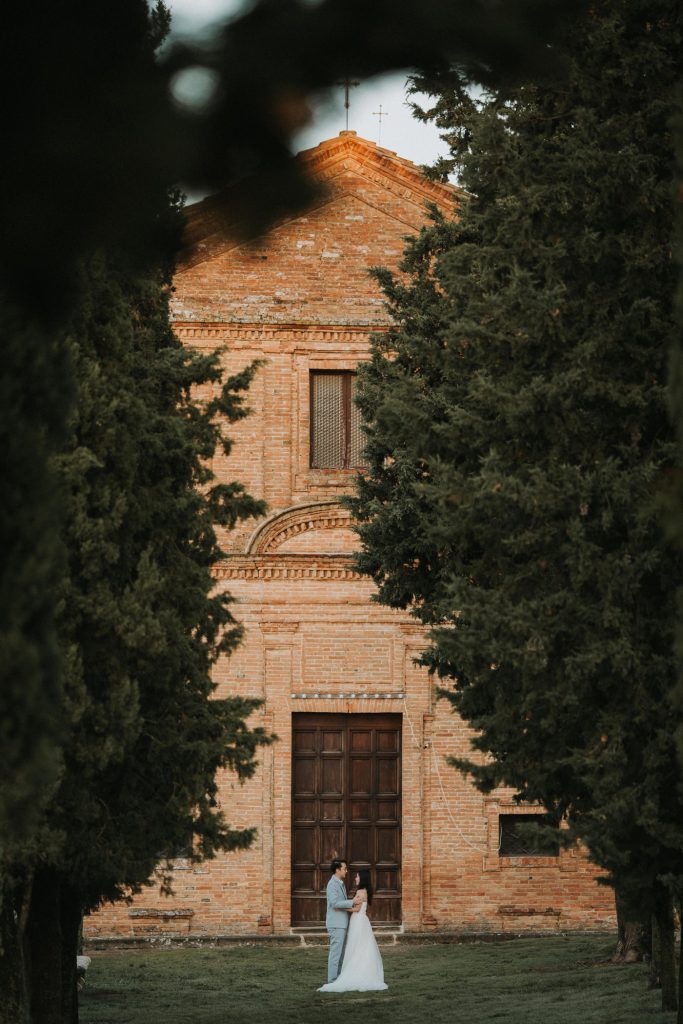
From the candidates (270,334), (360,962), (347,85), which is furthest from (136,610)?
(270,334)

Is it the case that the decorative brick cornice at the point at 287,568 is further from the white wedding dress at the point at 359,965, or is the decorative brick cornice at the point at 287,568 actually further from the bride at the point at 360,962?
the white wedding dress at the point at 359,965

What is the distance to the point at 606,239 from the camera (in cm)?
1116

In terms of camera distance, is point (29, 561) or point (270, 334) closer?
point (29, 561)

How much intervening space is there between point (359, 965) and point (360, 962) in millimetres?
33

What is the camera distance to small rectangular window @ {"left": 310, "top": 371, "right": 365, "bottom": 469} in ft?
69.5

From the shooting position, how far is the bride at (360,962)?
16.5 meters

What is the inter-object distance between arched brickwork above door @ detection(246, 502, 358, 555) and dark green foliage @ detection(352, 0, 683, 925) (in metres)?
8.82

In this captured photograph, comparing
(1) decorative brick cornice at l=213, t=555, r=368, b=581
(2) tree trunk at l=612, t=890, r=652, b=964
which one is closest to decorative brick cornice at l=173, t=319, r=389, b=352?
(1) decorative brick cornice at l=213, t=555, r=368, b=581

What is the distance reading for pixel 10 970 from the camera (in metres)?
10.9

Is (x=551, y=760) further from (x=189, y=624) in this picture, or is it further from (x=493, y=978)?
(x=493, y=978)

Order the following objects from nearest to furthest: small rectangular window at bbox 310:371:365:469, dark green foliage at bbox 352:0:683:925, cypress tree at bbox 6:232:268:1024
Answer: dark green foliage at bbox 352:0:683:925 → cypress tree at bbox 6:232:268:1024 → small rectangular window at bbox 310:371:365:469

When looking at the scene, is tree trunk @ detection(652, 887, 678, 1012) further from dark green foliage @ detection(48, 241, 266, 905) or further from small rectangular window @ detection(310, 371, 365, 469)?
small rectangular window @ detection(310, 371, 365, 469)

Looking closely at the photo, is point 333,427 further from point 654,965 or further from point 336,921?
point 654,965

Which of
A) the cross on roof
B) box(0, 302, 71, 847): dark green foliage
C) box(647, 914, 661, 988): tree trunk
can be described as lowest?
box(647, 914, 661, 988): tree trunk
